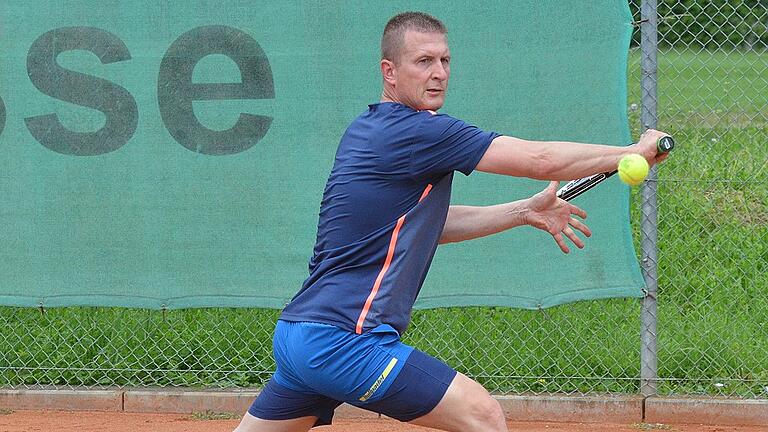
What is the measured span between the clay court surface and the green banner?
601 millimetres

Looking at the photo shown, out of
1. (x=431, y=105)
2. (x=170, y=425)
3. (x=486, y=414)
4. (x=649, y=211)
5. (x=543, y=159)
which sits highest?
(x=431, y=105)

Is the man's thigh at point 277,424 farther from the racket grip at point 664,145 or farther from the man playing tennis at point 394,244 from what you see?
the racket grip at point 664,145

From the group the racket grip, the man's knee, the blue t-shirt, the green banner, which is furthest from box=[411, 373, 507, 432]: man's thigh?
the green banner

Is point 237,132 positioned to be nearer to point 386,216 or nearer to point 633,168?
point 386,216

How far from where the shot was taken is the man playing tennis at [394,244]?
3.15 metres

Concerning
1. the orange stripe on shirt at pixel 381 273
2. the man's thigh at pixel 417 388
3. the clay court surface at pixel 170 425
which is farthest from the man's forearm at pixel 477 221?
the clay court surface at pixel 170 425

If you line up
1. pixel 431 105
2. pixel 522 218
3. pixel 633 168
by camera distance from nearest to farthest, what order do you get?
pixel 633 168 → pixel 431 105 → pixel 522 218

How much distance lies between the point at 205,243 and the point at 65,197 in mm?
763

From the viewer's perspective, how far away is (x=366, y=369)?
317 centimetres

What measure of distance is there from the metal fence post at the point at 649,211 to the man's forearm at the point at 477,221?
1.71 m

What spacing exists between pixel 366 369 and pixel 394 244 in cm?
38

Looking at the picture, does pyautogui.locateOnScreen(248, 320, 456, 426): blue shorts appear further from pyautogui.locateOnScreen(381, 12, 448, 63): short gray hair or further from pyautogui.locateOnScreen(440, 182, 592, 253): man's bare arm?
pyautogui.locateOnScreen(381, 12, 448, 63): short gray hair

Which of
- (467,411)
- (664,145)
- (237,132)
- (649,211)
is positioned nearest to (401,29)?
(664,145)

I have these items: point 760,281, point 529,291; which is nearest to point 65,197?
point 529,291
